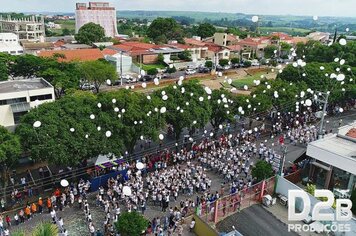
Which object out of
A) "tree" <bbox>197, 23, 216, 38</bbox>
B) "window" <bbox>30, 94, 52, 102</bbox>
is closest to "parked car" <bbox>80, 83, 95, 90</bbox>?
"window" <bbox>30, 94, 52, 102</bbox>

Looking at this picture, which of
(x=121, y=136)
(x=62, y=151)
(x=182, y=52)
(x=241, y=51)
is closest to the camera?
(x=62, y=151)

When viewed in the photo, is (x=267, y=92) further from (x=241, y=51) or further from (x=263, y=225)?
(x=241, y=51)

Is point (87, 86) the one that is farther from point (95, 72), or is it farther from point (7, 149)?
point (7, 149)

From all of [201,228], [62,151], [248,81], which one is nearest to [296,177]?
[201,228]

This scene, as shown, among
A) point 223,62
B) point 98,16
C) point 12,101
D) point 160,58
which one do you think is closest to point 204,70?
point 223,62

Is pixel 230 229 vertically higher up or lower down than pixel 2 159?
lower down

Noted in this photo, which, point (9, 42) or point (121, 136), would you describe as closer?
point (121, 136)

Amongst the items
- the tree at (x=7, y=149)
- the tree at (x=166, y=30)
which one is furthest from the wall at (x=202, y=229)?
the tree at (x=166, y=30)
